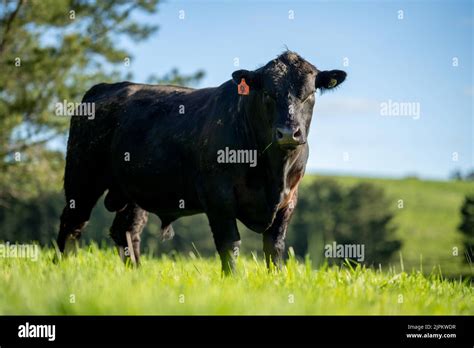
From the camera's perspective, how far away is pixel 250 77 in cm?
631

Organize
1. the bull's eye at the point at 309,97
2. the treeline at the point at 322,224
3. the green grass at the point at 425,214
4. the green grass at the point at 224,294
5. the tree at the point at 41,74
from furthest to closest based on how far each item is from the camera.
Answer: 1. the green grass at the point at 425,214
2. the treeline at the point at 322,224
3. the tree at the point at 41,74
4. the bull's eye at the point at 309,97
5. the green grass at the point at 224,294

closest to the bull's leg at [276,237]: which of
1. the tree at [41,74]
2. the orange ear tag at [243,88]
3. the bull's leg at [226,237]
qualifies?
the bull's leg at [226,237]

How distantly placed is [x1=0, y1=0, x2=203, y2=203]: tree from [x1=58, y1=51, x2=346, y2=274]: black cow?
9183mm

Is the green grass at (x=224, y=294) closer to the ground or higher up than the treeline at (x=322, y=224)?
closer to the ground

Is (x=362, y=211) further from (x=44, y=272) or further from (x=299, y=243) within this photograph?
(x=44, y=272)

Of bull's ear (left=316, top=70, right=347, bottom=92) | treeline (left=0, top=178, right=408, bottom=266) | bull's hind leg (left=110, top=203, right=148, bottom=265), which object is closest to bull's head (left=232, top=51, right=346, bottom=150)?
bull's ear (left=316, top=70, right=347, bottom=92)

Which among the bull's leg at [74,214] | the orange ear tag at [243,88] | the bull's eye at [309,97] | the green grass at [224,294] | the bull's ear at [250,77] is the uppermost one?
the bull's ear at [250,77]

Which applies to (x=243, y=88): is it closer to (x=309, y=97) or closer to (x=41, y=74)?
(x=309, y=97)

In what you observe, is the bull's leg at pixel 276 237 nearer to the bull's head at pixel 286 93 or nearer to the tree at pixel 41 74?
the bull's head at pixel 286 93

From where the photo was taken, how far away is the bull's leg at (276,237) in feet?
21.6

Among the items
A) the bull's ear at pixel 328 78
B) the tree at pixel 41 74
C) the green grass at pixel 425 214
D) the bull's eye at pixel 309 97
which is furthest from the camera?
the green grass at pixel 425 214

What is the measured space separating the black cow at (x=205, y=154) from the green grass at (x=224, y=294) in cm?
73

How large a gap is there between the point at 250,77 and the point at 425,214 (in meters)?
69.5
